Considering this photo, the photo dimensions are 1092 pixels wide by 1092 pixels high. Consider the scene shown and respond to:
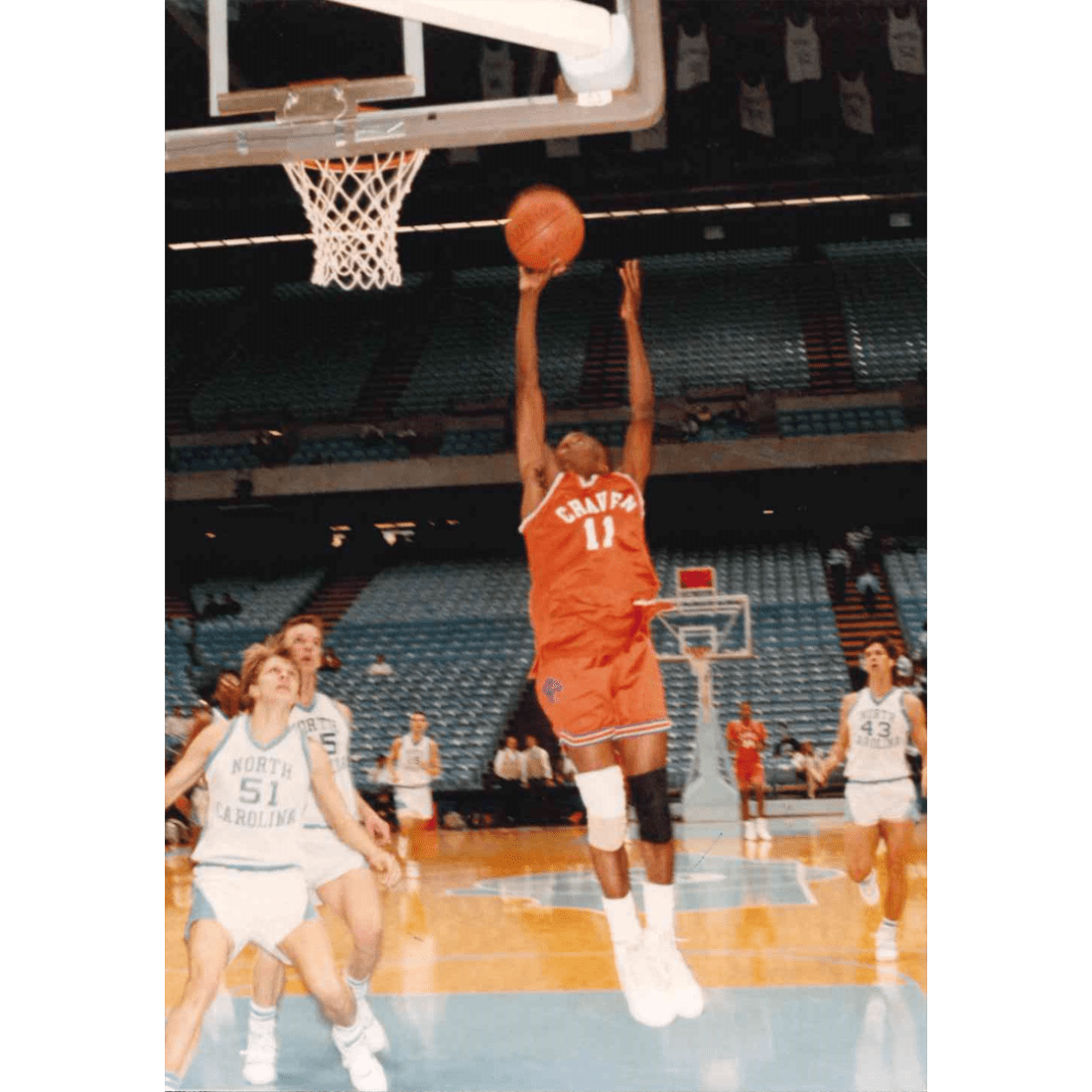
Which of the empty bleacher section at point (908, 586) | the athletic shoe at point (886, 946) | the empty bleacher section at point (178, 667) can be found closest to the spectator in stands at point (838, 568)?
the empty bleacher section at point (908, 586)

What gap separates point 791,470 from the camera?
6008mm

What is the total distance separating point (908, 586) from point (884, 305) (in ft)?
4.53

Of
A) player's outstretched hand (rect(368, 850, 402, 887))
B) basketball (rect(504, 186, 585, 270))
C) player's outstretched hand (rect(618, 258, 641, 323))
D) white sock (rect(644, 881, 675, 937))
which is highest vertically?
basketball (rect(504, 186, 585, 270))

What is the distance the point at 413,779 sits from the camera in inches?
245

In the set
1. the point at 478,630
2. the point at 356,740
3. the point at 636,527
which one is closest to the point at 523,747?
the point at 478,630

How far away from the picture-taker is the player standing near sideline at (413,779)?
234 inches

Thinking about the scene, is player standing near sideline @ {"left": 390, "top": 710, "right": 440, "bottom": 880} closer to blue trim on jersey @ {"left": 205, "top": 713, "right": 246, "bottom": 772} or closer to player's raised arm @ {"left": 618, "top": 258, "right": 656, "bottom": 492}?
blue trim on jersey @ {"left": 205, "top": 713, "right": 246, "bottom": 772}

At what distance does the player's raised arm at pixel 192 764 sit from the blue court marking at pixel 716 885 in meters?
1.67

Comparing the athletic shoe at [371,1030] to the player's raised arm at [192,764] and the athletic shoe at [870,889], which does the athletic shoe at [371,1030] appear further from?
the athletic shoe at [870,889]

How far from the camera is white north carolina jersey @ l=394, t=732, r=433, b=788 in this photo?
5922 mm

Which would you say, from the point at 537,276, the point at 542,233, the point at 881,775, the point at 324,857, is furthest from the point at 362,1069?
the point at 542,233

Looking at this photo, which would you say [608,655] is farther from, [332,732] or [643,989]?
[643,989]

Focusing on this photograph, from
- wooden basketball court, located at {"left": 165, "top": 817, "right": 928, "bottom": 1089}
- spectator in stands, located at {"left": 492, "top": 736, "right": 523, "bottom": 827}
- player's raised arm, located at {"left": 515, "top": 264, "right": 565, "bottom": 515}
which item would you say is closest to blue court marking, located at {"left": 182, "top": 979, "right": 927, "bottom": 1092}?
wooden basketball court, located at {"left": 165, "top": 817, "right": 928, "bottom": 1089}

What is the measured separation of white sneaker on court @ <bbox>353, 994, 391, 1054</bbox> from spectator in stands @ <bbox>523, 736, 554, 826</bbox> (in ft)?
4.56
